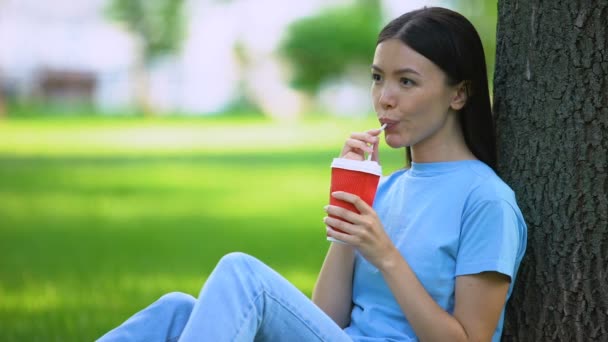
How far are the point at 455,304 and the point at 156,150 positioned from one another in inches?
691

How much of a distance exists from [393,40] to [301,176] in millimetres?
12369

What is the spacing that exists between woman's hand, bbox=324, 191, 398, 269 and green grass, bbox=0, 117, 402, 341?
2.43 meters

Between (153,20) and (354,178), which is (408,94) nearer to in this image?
(354,178)

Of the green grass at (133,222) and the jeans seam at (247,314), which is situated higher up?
the jeans seam at (247,314)

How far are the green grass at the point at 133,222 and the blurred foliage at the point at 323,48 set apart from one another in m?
→ 23.9

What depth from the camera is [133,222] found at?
9.69 metres

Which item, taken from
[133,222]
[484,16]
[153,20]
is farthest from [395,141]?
[153,20]

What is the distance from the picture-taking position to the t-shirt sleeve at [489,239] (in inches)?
101

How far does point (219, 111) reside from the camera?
43500 millimetres

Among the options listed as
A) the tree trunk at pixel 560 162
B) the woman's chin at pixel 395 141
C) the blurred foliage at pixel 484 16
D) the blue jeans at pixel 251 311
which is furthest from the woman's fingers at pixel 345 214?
the blurred foliage at pixel 484 16

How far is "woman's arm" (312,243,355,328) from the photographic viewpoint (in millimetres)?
2934

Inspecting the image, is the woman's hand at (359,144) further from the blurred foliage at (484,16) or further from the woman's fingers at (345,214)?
the blurred foliage at (484,16)

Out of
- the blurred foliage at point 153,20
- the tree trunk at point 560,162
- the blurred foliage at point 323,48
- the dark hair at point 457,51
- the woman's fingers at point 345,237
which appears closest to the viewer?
the woman's fingers at point 345,237

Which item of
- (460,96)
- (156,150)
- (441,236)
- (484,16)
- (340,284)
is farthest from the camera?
(484,16)
